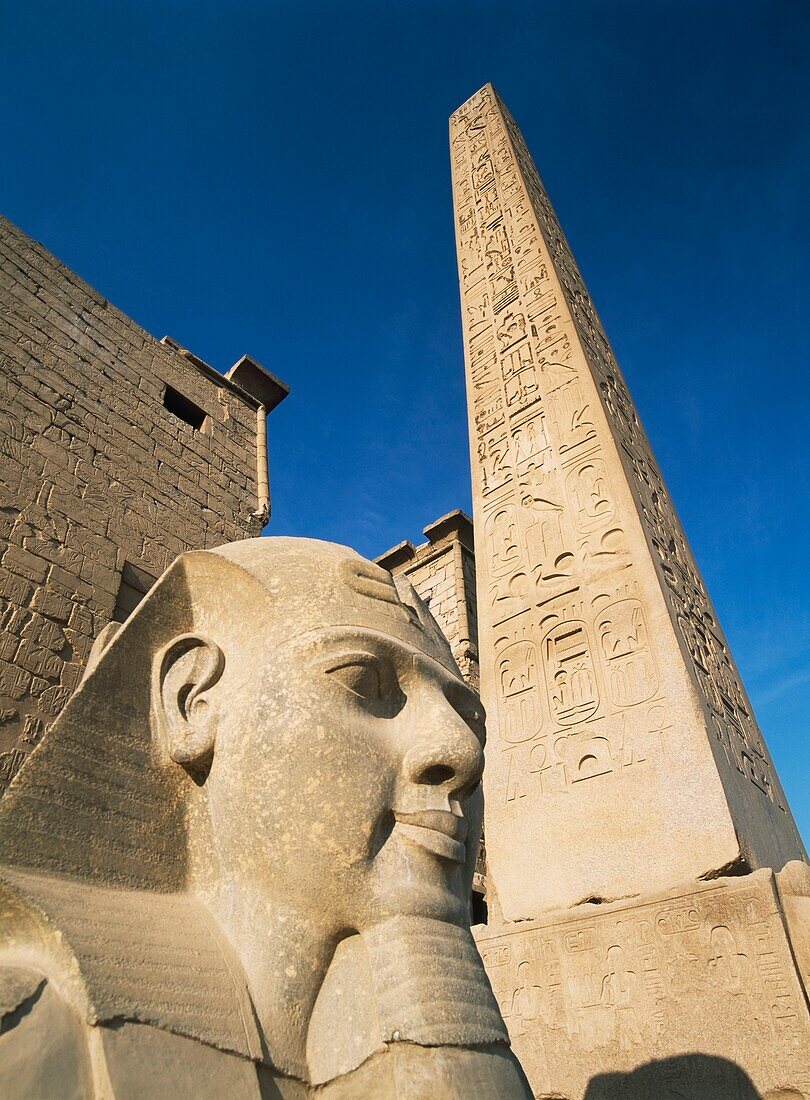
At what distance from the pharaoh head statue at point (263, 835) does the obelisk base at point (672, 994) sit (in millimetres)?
1457

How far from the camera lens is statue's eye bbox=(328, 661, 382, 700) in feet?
4.31

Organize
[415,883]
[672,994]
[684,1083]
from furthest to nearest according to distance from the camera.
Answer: [672,994]
[684,1083]
[415,883]

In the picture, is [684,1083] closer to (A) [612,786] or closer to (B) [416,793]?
(A) [612,786]

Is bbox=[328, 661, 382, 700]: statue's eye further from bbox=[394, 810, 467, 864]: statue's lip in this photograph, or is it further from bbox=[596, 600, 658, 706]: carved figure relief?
bbox=[596, 600, 658, 706]: carved figure relief

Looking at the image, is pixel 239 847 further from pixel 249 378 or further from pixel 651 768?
pixel 249 378

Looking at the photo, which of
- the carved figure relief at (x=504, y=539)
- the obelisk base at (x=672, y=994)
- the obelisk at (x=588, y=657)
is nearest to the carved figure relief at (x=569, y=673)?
the obelisk at (x=588, y=657)

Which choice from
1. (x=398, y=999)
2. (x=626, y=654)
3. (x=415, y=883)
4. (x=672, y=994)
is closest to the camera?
(x=398, y=999)

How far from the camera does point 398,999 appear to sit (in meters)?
1.09

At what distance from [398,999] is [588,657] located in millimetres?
2350

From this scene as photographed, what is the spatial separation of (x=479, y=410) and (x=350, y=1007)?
3950 mm

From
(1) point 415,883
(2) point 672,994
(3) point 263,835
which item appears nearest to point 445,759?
(1) point 415,883

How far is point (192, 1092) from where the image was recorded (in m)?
0.94

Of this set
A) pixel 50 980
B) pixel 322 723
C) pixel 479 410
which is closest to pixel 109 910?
pixel 50 980

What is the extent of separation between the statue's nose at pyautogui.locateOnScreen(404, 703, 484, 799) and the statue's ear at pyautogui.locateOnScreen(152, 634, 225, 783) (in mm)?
350
